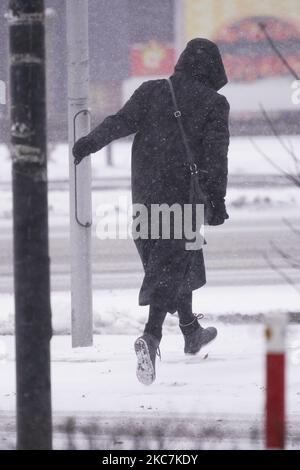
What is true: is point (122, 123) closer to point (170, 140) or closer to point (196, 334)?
point (170, 140)

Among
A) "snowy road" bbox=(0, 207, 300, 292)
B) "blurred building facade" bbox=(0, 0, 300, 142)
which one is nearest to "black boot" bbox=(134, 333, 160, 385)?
"snowy road" bbox=(0, 207, 300, 292)

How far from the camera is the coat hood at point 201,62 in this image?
6191mm

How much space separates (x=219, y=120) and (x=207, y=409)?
1.61 meters

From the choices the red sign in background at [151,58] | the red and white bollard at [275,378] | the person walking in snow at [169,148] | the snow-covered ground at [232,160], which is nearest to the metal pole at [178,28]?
the red sign in background at [151,58]

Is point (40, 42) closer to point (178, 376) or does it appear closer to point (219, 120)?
point (219, 120)

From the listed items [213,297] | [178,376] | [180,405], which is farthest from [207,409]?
[213,297]

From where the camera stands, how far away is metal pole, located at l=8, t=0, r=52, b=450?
12.8 feet

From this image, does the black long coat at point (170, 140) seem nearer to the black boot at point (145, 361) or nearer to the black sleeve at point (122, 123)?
the black sleeve at point (122, 123)

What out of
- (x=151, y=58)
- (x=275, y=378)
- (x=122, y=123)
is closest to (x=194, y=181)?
(x=122, y=123)

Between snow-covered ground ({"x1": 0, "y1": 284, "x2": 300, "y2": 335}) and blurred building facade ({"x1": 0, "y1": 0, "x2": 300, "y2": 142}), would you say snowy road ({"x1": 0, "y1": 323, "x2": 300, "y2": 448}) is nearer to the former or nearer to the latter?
snow-covered ground ({"x1": 0, "y1": 284, "x2": 300, "y2": 335})

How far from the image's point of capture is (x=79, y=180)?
7113mm

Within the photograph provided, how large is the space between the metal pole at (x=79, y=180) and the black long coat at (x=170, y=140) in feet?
3.18

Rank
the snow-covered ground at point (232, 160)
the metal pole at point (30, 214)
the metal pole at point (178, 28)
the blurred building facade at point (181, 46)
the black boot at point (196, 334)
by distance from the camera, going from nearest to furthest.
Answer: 1. the metal pole at point (30, 214)
2. the black boot at point (196, 334)
3. the snow-covered ground at point (232, 160)
4. the blurred building facade at point (181, 46)
5. the metal pole at point (178, 28)

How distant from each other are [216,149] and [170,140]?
272 mm
